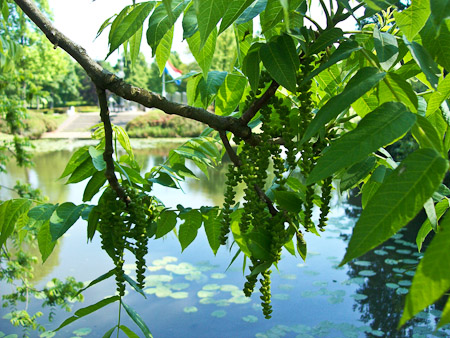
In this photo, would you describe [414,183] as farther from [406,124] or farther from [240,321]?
[240,321]

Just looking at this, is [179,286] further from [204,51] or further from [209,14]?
[209,14]

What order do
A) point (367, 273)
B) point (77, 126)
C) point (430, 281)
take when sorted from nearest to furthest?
point (430, 281) → point (367, 273) → point (77, 126)

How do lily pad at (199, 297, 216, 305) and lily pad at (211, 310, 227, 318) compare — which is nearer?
lily pad at (211, 310, 227, 318)

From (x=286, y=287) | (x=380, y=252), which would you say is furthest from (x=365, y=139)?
Answer: (x=380, y=252)

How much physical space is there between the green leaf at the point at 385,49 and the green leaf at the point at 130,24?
1.41 feet

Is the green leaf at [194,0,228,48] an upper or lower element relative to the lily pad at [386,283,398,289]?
upper

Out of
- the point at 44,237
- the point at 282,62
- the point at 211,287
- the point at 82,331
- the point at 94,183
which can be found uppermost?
the point at 282,62

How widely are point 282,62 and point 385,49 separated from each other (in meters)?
0.16

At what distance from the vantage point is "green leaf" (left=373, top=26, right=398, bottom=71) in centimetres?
54

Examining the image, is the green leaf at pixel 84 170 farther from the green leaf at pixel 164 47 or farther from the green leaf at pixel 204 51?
the green leaf at pixel 204 51

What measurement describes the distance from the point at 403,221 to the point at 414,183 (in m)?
0.04

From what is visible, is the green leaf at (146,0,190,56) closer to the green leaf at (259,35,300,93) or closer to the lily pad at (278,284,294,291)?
the green leaf at (259,35,300,93)

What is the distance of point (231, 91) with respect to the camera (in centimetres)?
100

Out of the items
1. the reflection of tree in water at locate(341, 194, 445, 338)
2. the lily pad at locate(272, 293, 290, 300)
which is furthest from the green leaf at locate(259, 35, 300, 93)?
the lily pad at locate(272, 293, 290, 300)
